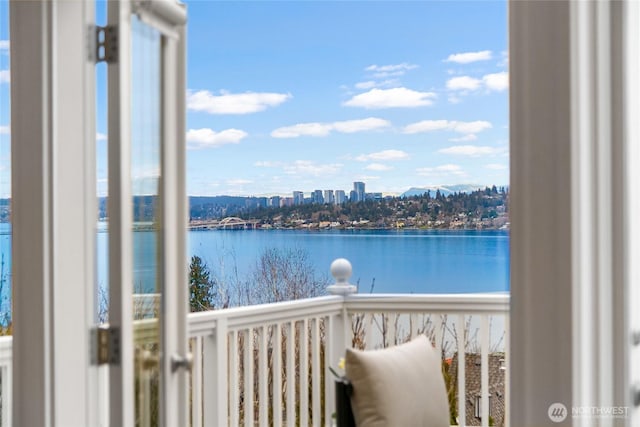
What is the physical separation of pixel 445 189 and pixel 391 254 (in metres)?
0.64

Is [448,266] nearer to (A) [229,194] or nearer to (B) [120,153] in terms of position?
(A) [229,194]

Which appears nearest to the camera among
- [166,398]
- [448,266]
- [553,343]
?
[553,343]

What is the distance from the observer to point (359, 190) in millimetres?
4773

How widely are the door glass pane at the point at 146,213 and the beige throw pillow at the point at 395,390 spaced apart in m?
1.02

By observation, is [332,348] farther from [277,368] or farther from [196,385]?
[196,385]

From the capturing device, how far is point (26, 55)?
1605 mm

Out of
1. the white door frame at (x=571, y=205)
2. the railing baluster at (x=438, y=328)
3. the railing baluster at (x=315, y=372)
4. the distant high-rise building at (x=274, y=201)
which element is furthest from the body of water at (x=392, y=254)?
the white door frame at (x=571, y=205)

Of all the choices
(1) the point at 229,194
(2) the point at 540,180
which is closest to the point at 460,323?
(2) the point at 540,180

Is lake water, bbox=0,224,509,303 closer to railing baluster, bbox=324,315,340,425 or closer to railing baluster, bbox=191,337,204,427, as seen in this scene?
railing baluster, bbox=324,315,340,425

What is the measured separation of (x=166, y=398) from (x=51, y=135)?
772 millimetres

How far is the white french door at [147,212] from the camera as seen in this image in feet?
5.00

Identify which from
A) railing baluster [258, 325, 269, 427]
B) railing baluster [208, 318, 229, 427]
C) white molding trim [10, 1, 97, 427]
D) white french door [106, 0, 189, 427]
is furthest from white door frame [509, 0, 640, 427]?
railing baluster [258, 325, 269, 427]

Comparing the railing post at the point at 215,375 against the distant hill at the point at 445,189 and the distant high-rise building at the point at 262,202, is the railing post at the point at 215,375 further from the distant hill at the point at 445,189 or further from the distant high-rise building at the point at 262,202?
the distant hill at the point at 445,189

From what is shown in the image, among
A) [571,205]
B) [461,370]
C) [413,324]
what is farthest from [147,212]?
[461,370]
